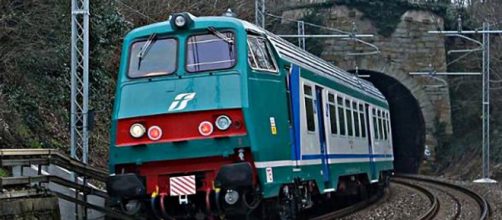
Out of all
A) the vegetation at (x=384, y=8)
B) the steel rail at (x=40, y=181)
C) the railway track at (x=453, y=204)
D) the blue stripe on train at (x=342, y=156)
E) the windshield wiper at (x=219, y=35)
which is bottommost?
the railway track at (x=453, y=204)

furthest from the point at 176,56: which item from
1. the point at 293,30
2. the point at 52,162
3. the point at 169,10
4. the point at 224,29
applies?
the point at 293,30

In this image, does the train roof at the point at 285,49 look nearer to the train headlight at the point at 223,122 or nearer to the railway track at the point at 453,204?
the train headlight at the point at 223,122

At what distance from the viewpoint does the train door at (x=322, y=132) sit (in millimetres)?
12919

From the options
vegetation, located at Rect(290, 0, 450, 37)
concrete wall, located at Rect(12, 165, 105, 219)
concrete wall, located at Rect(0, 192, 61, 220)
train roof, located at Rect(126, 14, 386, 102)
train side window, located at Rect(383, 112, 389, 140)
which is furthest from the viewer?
vegetation, located at Rect(290, 0, 450, 37)

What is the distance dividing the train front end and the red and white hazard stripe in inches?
0.5

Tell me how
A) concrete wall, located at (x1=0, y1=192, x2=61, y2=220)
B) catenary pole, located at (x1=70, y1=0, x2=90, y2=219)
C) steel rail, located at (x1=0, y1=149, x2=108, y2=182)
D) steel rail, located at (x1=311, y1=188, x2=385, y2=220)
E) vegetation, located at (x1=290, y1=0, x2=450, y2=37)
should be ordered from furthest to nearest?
vegetation, located at (x1=290, y1=0, x2=450, y2=37), steel rail, located at (x1=311, y1=188, x2=385, y2=220), catenary pole, located at (x1=70, y1=0, x2=90, y2=219), steel rail, located at (x1=0, y1=149, x2=108, y2=182), concrete wall, located at (x1=0, y1=192, x2=61, y2=220)

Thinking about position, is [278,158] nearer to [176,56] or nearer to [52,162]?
[176,56]

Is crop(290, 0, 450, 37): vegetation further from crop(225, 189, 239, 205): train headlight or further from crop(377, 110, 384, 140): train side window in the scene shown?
crop(225, 189, 239, 205): train headlight

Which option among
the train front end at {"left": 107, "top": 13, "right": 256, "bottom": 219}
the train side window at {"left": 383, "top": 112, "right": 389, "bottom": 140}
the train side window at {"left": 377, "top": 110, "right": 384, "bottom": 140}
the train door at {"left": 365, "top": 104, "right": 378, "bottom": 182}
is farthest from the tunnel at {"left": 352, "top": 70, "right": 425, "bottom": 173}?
the train front end at {"left": 107, "top": 13, "right": 256, "bottom": 219}

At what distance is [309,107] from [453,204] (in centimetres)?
888

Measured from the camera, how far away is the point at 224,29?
1081 centimetres

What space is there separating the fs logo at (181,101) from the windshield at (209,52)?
0.40 metres

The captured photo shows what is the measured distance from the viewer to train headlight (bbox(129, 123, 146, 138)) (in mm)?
10359

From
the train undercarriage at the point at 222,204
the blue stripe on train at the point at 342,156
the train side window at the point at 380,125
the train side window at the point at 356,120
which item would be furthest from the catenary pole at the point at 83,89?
the train side window at the point at 380,125
